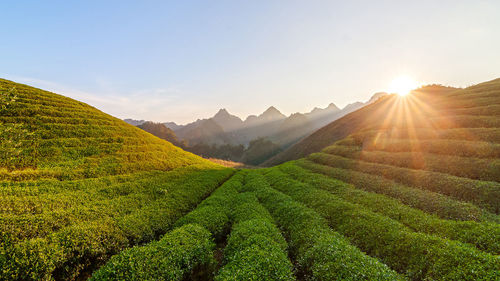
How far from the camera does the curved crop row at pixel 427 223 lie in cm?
1115

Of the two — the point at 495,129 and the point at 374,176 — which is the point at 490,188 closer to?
the point at 374,176

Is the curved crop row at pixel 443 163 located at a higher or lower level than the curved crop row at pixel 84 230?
lower

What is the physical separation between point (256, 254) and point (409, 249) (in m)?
9.41

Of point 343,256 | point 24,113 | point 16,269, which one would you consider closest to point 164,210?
point 16,269

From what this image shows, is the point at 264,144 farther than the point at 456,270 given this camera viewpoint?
Yes

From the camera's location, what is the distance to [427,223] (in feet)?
45.3

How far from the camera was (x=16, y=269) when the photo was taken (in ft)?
28.9

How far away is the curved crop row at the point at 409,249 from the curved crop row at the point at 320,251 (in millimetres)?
1555

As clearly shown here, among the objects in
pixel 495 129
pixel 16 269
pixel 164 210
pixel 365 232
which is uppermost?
pixel 495 129

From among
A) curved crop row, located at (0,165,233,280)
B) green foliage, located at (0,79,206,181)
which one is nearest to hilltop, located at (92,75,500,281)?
curved crop row, located at (0,165,233,280)

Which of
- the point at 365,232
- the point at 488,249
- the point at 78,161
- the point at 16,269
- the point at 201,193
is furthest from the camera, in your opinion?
the point at 201,193

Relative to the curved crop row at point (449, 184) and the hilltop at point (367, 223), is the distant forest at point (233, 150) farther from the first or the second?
the curved crop row at point (449, 184)

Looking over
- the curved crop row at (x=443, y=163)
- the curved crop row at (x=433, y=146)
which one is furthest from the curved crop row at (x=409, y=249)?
the curved crop row at (x=433, y=146)

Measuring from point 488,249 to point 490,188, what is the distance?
37.3 ft
